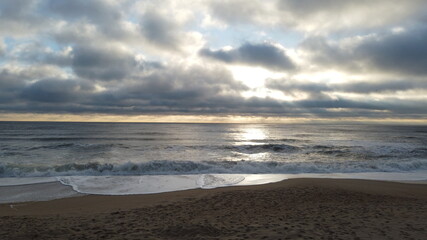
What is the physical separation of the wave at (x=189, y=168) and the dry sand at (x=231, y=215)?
6.38 m

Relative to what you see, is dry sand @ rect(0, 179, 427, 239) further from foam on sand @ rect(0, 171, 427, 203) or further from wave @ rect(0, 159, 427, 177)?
wave @ rect(0, 159, 427, 177)

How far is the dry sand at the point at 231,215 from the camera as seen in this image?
20.5 feet

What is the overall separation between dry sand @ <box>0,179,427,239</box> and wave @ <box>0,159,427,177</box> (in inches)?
251

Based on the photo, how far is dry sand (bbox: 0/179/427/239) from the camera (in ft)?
20.5

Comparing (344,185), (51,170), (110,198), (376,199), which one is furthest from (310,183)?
(51,170)

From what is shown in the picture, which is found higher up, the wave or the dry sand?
the dry sand

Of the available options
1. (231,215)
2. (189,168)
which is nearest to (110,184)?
(189,168)

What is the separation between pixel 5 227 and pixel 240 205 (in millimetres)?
6851

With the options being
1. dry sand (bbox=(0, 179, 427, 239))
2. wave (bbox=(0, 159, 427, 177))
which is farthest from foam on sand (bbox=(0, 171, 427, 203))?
wave (bbox=(0, 159, 427, 177))

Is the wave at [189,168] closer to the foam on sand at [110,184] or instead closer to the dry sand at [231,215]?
the foam on sand at [110,184]

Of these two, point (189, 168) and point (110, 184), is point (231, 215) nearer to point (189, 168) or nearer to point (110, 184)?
point (110, 184)

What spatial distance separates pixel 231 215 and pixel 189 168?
34.8ft

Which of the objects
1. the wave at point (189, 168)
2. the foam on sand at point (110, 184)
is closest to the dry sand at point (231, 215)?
the foam on sand at point (110, 184)

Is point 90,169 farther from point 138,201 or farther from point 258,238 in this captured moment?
point 258,238
